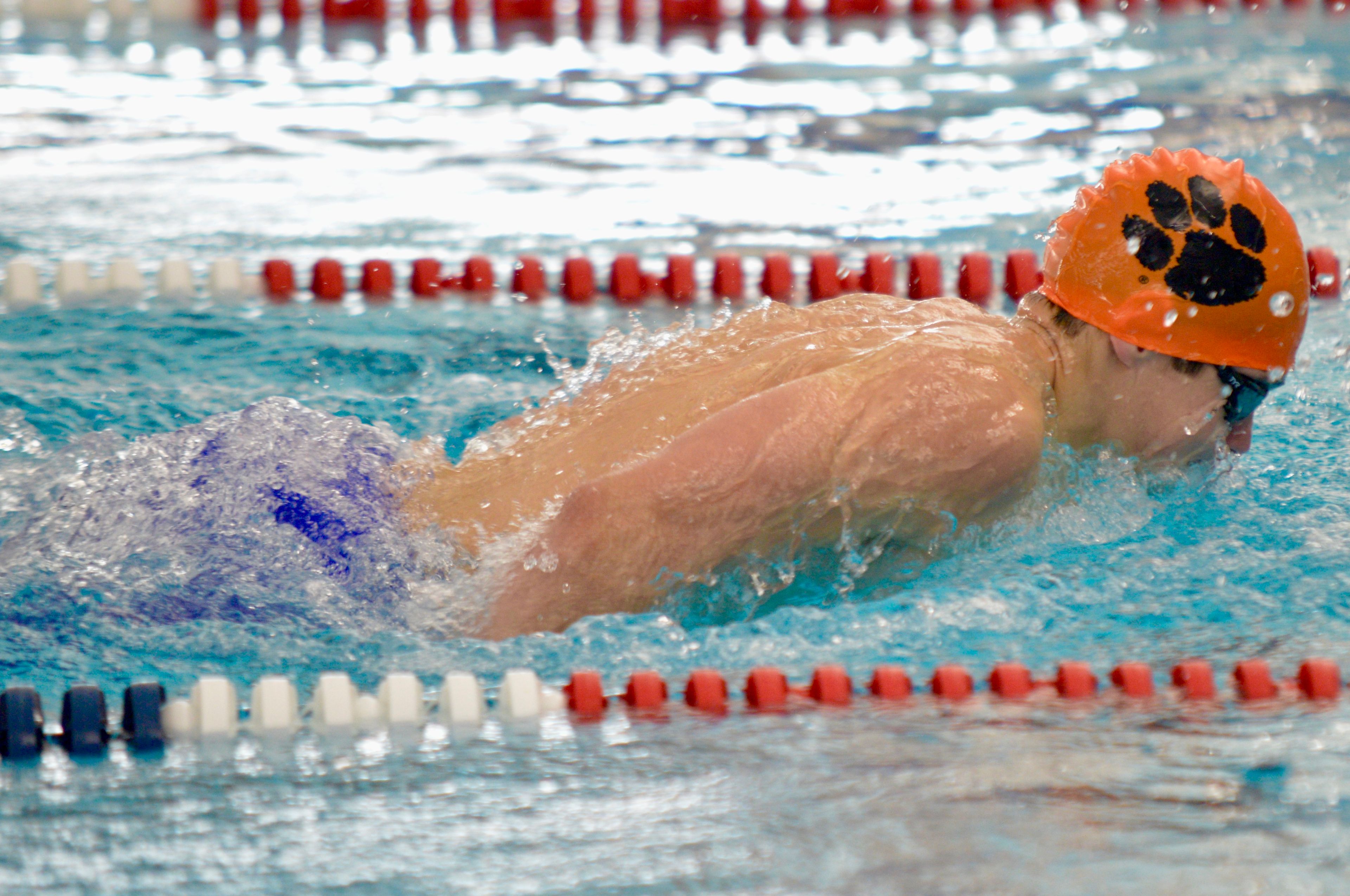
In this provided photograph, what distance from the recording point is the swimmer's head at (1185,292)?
2.20 meters

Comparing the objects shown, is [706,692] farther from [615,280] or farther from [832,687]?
[615,280]

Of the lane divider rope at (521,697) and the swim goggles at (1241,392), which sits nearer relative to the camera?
the lane divider rope at (521,697)

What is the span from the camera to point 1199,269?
2197 mm

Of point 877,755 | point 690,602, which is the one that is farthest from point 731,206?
point 877,755

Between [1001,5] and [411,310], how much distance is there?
3164 millimetres

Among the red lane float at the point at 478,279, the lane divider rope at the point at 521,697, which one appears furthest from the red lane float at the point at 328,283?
the lane divider rope at the point at 521,697

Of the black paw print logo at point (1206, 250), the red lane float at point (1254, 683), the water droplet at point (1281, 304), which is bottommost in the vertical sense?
the red lane float at point (1254, 683)

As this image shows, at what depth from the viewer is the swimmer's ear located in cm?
222

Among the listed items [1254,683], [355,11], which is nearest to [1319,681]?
[1254,683]

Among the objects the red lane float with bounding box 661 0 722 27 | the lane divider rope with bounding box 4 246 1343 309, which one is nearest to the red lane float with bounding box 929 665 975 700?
the lane divider rope with bounding box 4 246 1343 309

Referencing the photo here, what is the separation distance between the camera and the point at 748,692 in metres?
2.10

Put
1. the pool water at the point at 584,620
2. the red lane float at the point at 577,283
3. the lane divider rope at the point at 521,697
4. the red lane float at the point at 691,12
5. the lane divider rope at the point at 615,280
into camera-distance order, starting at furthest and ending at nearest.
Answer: the red lane float at the point at 691,12 → the red lane float at the point at 577,283 → the lane divider rope at the point at 615,280 → the lane divider rope at the point at 521,697 → the pool water at the point at 584,620

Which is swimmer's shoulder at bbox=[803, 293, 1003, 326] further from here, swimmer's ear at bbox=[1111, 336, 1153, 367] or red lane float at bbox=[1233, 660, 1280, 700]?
red lane float at bbox=[1233, 660, 1280, 700]

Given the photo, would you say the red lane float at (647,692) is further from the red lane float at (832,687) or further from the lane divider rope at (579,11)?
the lane divider rope at (579,11)
